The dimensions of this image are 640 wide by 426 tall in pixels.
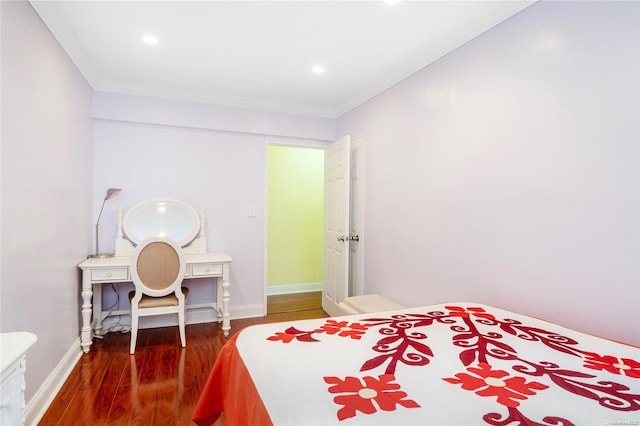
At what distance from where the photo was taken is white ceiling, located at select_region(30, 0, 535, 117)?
1936 mm

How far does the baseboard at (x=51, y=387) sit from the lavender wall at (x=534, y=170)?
2.48m

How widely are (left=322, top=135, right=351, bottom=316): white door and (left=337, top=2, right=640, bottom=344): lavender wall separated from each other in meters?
0.67

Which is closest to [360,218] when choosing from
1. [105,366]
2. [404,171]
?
[404,171]

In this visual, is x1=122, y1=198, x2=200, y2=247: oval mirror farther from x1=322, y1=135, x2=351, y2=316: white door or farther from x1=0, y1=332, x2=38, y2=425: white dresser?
x1=0, y1=332, x2=38, y2=425: white dresser

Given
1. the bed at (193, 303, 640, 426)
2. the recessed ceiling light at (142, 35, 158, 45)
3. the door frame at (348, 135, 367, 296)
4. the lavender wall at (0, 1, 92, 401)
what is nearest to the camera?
the bed at (193, 303, 640, 426)

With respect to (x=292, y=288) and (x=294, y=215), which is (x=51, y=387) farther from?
(x=294, y=215)

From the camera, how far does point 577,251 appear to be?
1.56 meters

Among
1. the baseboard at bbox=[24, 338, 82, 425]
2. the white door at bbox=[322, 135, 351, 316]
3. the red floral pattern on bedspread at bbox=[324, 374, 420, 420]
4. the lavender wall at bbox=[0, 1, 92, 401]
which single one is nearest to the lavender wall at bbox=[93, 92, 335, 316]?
the lavender wall at bbox=[0, 1, 92, 401]

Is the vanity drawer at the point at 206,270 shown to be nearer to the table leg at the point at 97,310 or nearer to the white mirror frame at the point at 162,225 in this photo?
the white mirror frame at the point at 162,225

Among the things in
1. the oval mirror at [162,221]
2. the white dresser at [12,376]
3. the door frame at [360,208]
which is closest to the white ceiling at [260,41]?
the door frame at [360,208]

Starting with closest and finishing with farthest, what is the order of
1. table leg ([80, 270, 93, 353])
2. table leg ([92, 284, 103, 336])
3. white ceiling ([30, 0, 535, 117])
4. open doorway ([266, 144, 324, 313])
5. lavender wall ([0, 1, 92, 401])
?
lavender wall ([0, 1, 92, 401])
white ceiling ([30, 0, 535, 117])
table leg ([80, 270, 93, 353])
table leg ([92, 284, 103, 336])
open doorway ([266, 144, 324, 313])

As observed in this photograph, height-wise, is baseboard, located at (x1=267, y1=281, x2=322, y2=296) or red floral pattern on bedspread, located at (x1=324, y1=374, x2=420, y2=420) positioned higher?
red floral pattern on bedspread, located at (x1=324, y1=374, x2=420, y2=420)

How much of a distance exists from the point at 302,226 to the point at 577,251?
370 centimetres

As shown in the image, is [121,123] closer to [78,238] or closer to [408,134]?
[78,238]
